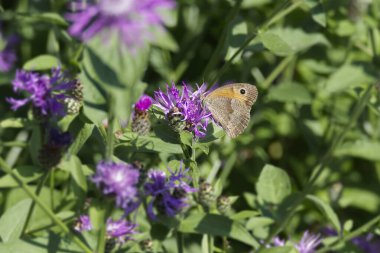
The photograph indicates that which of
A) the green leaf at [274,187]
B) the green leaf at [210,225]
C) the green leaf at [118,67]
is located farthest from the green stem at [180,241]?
the green leaf at [118,67]

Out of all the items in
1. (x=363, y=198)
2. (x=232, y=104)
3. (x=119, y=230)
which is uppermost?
(x=232, y=104)

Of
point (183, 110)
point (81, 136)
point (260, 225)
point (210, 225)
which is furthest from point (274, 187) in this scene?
point (81, 136)

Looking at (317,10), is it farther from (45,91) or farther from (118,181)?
(118,181)

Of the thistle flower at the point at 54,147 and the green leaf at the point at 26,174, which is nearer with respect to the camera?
the thistle flower at the point at 54,147

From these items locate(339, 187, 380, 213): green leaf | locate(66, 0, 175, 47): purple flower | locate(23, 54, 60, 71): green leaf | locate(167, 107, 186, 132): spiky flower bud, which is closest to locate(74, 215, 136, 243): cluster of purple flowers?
locate(167, 107, 186, 132): spiky flower bud

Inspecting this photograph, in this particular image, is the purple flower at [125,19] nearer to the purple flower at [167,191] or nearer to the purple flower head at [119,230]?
the purple flower at [167,191]

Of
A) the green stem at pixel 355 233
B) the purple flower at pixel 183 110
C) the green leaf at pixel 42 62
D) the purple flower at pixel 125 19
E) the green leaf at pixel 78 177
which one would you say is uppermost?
the purple flower at pixel 125 19
